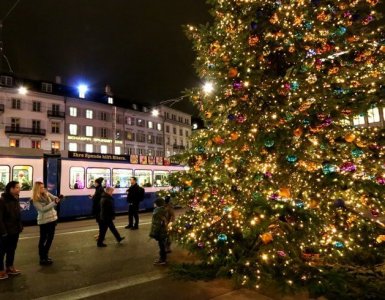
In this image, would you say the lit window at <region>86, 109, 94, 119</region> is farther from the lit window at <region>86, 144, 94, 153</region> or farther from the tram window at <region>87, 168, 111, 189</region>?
the tram window at <region>87, 168, 111, 189</region>

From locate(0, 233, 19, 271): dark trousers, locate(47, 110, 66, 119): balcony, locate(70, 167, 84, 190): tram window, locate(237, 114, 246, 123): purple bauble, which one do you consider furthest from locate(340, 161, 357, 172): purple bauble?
locate(47, 110, 66, 119): balcony

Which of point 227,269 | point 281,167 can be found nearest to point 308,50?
point 281,167

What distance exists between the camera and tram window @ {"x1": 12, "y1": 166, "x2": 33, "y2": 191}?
15953mm

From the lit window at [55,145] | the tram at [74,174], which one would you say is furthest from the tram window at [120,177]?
the lit window at [55,145]

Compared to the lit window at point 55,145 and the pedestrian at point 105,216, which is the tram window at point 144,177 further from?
the lit window at point 55,145

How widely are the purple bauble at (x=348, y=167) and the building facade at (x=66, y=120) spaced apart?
37.6 metres

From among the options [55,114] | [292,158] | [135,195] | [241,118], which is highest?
[55,114]

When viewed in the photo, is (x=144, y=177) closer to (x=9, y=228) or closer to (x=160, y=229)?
(x=160, y=229)

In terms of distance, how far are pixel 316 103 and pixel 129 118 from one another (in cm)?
5778

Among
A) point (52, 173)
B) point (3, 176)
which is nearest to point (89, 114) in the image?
point (52, 173)

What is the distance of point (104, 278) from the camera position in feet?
23.1

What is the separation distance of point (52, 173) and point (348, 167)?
46.4ft

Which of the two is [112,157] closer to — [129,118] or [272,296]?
[272,296]

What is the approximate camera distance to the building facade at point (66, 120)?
48.8 metres
